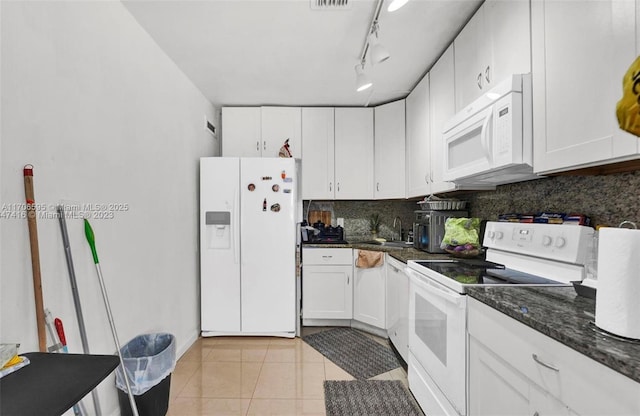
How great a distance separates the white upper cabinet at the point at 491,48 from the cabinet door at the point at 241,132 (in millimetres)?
2092

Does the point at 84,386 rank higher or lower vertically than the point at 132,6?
lower

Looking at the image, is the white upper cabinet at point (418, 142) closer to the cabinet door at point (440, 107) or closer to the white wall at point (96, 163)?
the cabinet door at point (440, 107)

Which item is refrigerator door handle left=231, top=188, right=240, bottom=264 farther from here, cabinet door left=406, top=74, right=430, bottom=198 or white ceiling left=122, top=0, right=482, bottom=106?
cabinet door left=406, top=74, right=430, bottom=198

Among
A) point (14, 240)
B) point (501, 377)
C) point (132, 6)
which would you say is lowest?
point (501, 377)

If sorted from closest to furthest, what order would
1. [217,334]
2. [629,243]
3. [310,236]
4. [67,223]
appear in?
1. [629,243]
2. [67,223]
3. [217,334]
4. [310,236]

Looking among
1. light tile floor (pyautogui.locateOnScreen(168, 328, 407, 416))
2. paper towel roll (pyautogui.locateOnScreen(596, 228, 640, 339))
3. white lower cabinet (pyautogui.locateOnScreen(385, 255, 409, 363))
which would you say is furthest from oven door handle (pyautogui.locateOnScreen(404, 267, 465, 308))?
light tile floor (pyautogui.locateOnScreen(168, 328, 407, 416))

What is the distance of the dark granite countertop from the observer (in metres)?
0.69

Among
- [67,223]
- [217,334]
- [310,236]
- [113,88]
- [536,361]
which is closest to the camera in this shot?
[536,361]

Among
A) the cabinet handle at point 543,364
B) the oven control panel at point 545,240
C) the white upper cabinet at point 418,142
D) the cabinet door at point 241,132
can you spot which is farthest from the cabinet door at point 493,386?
the cabinet door at point 241,132

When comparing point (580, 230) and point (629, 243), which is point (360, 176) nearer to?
point (580, 230)

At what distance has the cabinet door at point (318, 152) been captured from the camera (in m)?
3.40

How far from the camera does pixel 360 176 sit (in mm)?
3410

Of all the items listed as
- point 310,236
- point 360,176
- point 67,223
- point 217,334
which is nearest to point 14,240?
point 67,223

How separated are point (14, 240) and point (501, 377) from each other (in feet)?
6.12
